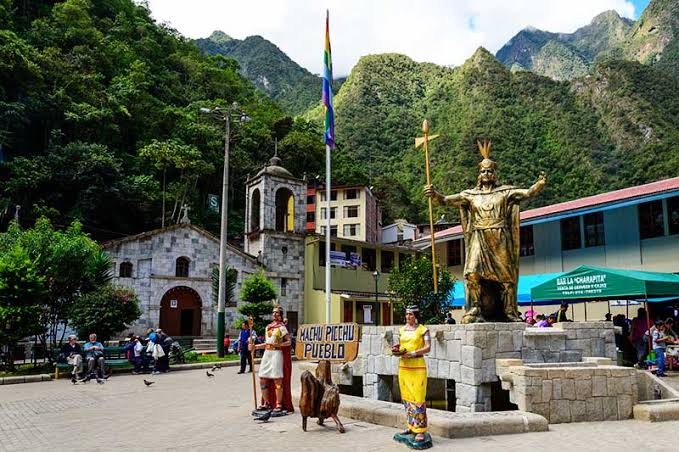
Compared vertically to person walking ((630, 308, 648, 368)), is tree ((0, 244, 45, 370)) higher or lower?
higher

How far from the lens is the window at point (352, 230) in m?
58.4

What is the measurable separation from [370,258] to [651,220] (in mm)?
19514

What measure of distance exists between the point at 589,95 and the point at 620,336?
75.2 meters

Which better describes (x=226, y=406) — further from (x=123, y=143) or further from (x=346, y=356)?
(x=123, y=143)

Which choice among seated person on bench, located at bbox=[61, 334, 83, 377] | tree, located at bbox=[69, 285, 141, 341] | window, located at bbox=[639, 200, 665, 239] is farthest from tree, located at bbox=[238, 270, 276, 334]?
window, located at bbox=[639, 200, 665, 239]

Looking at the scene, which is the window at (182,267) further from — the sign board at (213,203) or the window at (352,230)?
the window at (352,230)

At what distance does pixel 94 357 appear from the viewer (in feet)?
56.0

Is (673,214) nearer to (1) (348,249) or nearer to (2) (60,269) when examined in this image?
(1) (348,249)

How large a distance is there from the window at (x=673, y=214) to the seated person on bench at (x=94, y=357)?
20.6 m

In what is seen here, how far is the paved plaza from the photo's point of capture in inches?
272

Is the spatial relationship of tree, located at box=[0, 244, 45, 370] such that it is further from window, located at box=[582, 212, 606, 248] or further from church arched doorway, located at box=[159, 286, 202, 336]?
window, located at box=[582, 212, 606, 248]

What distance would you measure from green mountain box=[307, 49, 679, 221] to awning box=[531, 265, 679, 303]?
4277 cm

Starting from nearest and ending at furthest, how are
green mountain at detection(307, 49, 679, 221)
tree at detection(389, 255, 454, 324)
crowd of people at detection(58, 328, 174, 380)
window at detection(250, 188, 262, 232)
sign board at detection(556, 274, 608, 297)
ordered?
1. sign board at detection(556, 274, 608, 297)
2. crowd of people at detection(58, 328, 174, 380)
3. tree at detection(389, 255, 454, 324)
4. window at detection(250, 188, 262, 232)
5. green mountain at detection(307, 49, 679, 221)

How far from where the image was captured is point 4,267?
57.3ft
